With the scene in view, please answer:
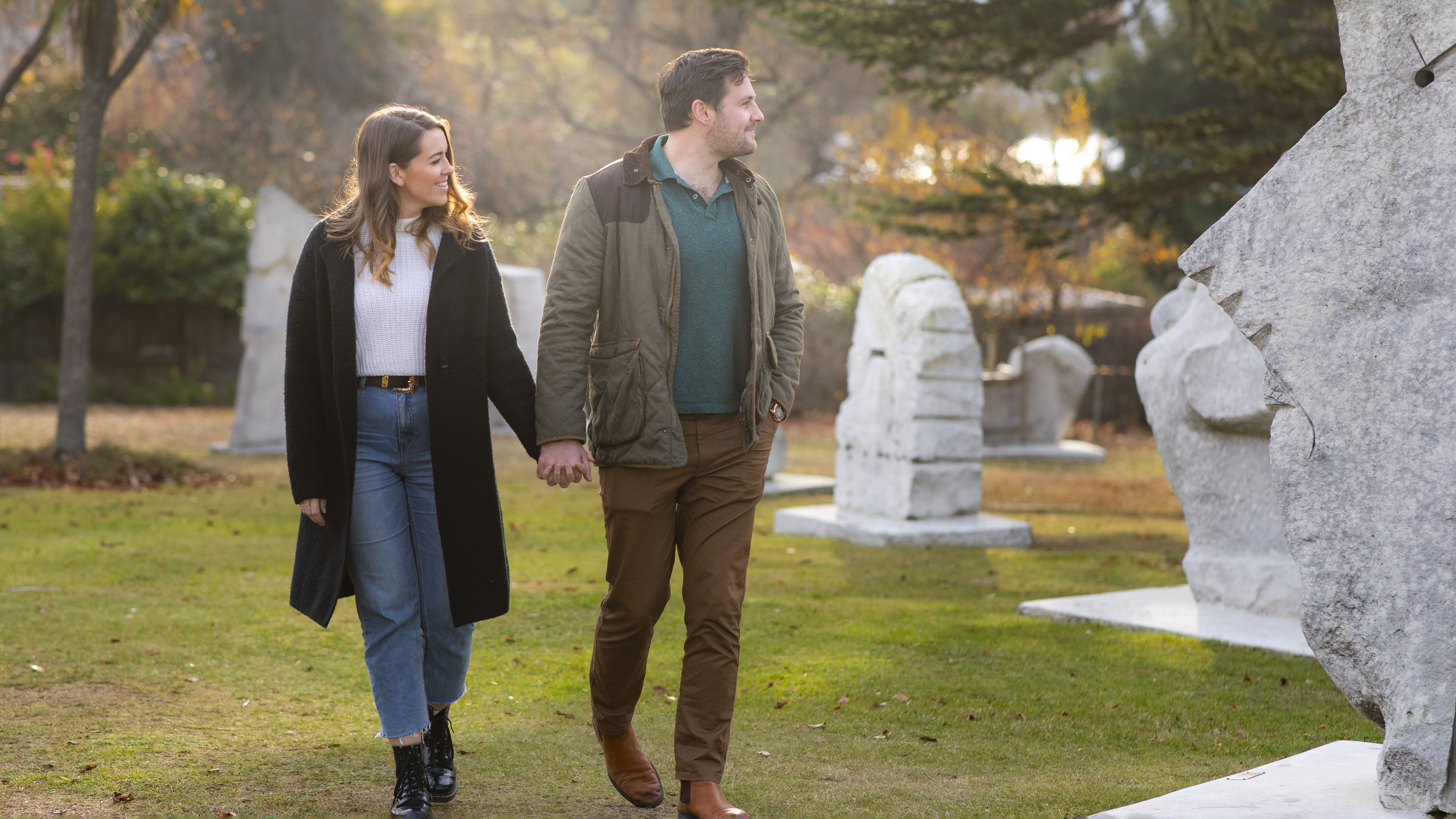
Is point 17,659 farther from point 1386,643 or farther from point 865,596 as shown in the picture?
point 1386,643

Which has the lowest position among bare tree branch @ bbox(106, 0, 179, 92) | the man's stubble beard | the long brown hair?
the long brown hair

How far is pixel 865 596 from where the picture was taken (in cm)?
689

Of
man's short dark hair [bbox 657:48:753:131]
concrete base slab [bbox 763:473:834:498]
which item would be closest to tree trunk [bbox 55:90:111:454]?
concrete base slab [bbox 763:473:834:498]

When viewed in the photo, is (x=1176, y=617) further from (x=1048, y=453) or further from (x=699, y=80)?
(x=1048, y=453)

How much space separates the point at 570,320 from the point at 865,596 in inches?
150

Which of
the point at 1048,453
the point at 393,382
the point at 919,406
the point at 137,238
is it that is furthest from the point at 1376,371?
the point at 137,238

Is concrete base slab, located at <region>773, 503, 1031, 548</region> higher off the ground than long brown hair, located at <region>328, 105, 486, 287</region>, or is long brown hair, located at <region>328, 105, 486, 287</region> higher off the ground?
long brown hair, located at <region>328, 105, 486, 287</region>

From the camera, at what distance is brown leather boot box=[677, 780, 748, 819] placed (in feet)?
10.9

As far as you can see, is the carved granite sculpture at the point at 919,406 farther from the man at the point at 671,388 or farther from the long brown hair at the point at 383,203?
the long brown hair at the point at 383,203

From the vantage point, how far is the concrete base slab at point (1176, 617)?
572 centimetres

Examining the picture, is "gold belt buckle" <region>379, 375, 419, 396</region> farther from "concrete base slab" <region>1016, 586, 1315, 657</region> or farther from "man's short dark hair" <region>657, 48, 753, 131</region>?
"concrete base slab" <region>1016, 586, 1315, 657</region>

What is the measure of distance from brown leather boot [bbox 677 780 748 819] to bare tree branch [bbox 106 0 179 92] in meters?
9.50

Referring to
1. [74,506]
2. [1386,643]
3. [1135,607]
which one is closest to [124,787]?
[1386,643]

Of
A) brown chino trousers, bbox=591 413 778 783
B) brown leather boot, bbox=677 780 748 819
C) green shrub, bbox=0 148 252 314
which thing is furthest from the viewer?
green shrub, bbox=0 148 252 314
